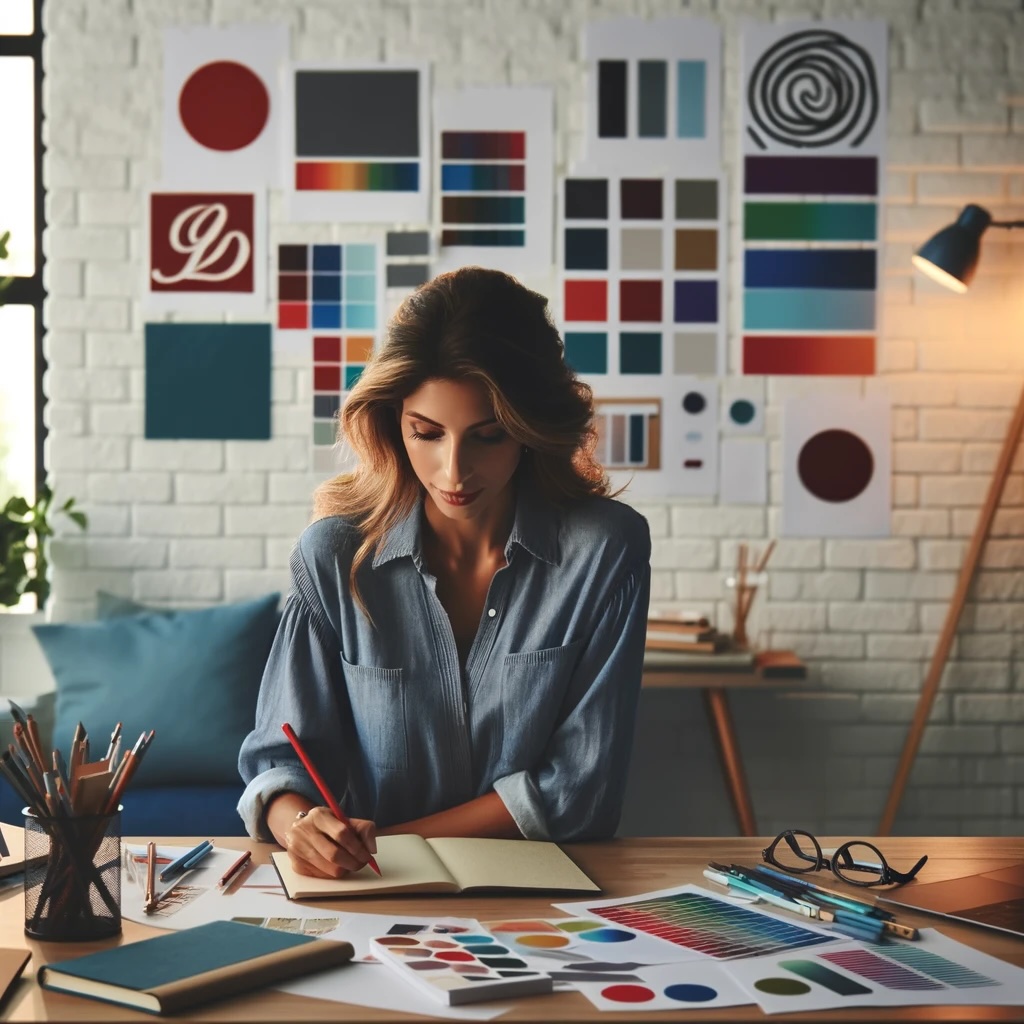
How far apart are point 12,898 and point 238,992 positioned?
40cm

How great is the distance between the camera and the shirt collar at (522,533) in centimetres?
173

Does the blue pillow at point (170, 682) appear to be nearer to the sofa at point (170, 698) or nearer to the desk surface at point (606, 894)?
the sofa at point (170, 698)

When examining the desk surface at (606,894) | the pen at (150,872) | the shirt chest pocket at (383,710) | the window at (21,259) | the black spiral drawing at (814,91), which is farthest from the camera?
the window at (21,259)

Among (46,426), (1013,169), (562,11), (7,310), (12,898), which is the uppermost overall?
(562,11)

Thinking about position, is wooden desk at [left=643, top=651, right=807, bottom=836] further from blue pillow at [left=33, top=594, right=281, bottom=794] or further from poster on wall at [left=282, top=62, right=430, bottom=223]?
poster on wall at [left=282, top=62, right=430, bottom=223]

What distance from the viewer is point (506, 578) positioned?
1.73m

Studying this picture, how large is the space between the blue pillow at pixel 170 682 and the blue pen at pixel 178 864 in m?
1.51

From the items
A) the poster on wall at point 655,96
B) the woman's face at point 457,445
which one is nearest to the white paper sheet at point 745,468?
the poster on wall at point 655,96

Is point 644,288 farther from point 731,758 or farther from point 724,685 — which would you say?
point 731,758

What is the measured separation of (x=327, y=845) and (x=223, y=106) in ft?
8.75

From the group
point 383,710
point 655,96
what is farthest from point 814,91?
point 383,710

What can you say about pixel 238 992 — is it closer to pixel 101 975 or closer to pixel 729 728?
pixel 101 975

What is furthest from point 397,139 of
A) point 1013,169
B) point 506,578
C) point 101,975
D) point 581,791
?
point 101,975

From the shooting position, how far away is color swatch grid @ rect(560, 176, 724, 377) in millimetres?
3439
